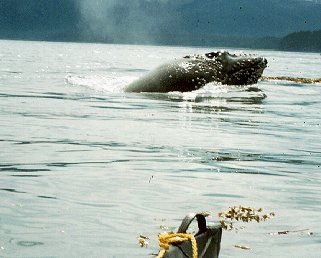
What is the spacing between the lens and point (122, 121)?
16.4 meters

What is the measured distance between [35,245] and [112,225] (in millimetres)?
1055

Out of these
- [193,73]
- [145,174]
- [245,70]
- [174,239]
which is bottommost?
[174,239]

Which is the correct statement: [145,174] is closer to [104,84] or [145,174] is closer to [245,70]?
[245,70]

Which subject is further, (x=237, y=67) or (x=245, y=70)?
(x=245, y=70)

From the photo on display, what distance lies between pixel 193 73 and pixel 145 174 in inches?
537

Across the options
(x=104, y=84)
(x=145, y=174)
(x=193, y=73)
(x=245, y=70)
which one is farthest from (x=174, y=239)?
(x=104, y=84)

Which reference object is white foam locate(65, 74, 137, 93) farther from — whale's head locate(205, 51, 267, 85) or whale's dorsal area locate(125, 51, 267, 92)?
whale's head locate(205, 51, 267, 85)

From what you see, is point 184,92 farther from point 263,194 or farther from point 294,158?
point 263,194

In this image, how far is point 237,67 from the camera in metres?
25.4

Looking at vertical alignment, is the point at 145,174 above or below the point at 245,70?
below

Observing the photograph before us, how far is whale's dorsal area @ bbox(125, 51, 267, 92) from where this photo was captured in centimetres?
2300

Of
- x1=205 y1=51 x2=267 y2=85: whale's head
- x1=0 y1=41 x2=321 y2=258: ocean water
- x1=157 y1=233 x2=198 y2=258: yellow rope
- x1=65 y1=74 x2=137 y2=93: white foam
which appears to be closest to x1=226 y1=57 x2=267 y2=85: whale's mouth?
x1=205 y1=51 x2=267 y2=85: whale's head

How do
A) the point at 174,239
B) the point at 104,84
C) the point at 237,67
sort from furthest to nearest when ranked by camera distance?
1. the point at 104,84
2. the point at 237,67
3. the point at 174,239

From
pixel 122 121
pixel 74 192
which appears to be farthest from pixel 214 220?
pixel 122 121
